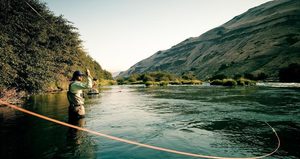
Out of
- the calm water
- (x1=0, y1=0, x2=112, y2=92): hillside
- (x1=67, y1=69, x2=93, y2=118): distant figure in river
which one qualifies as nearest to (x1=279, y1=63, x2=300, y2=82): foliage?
the calm water

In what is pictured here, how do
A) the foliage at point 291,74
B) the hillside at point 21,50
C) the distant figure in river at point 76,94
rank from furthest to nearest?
the foliage at point 291,74 → the hillside at point 21,50 → the distant figure in river at point 76,94

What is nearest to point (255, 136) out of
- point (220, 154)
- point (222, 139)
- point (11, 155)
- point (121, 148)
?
point (222, 139)

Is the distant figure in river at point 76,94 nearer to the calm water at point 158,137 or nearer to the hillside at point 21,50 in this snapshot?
the calm water at point 158,137

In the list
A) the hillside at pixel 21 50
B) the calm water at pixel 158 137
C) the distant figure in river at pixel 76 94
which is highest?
the hillside at pixel 21 50

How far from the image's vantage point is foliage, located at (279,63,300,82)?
74875 millimetres

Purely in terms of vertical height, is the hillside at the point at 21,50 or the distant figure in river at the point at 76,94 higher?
the hillside at the point at 21,50

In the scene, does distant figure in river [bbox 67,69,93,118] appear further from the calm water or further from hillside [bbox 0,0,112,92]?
hillside [bbox 0,0,112,92]

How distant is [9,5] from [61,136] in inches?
898

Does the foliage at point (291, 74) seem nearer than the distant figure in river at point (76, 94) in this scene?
No

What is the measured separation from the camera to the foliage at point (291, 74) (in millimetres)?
74875

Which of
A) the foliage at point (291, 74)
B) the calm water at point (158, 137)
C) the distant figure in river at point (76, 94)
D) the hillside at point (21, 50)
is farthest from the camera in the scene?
the foliage at point (291, 74)

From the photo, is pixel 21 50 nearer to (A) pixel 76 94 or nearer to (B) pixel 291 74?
(A) pixel 76 94

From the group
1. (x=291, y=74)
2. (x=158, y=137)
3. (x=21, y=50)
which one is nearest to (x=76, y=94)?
(x=158, y=137)

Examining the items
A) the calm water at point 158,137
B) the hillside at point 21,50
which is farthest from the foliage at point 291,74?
the hillside at point 21,50
